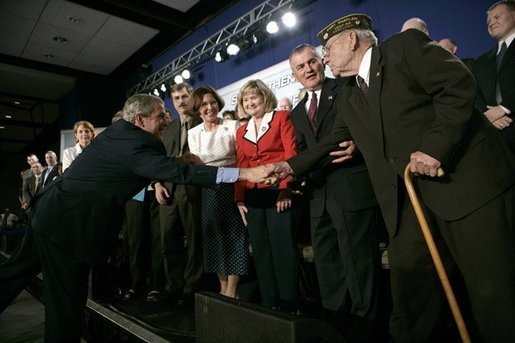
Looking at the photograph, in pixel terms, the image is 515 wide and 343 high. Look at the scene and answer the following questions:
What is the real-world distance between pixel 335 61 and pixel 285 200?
3.17 ft

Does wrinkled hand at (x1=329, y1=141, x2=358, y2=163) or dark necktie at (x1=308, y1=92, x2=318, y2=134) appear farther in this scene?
dark necktie at (x1=308, y1=92, x2=318, y2=134)

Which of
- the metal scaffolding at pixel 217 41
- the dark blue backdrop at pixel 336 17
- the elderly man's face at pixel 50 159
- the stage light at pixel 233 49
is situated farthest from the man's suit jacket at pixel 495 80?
the elderly man's face at pixel 50 159

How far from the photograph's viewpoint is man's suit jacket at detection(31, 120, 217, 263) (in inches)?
85.4

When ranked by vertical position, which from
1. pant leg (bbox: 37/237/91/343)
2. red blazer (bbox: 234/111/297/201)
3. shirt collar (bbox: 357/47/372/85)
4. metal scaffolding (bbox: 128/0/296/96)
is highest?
metal scaffolding (bbox: 128/0/296/96)

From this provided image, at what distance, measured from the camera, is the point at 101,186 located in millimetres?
2293

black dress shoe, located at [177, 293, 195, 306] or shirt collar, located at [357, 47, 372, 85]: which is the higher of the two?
shirt collar, located at [357, 47, 372, 85]

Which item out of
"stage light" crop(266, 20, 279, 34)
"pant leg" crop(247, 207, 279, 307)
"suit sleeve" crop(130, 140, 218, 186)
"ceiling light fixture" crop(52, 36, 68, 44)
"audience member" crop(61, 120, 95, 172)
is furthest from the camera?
"ceiling light fixture" crop(52, 36, 68, 44)

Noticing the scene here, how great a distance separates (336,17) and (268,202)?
12.5 feet

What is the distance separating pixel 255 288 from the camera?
3.05 metres

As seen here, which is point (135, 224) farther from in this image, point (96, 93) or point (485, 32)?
point (96, 93)

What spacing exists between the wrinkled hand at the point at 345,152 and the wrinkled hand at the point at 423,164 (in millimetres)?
557

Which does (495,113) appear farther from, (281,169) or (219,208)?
(219,208)

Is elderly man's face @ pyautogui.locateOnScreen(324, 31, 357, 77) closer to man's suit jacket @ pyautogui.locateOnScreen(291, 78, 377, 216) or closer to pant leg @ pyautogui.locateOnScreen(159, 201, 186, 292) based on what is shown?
man's suit jacket @ pyautogui.locateOnScreen(291, 78, 377, 216)

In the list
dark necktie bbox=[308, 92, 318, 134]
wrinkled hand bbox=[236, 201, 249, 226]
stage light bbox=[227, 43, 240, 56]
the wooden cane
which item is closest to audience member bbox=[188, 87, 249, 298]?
wrinkled hand bbox=[236, 201, 249, 226]
